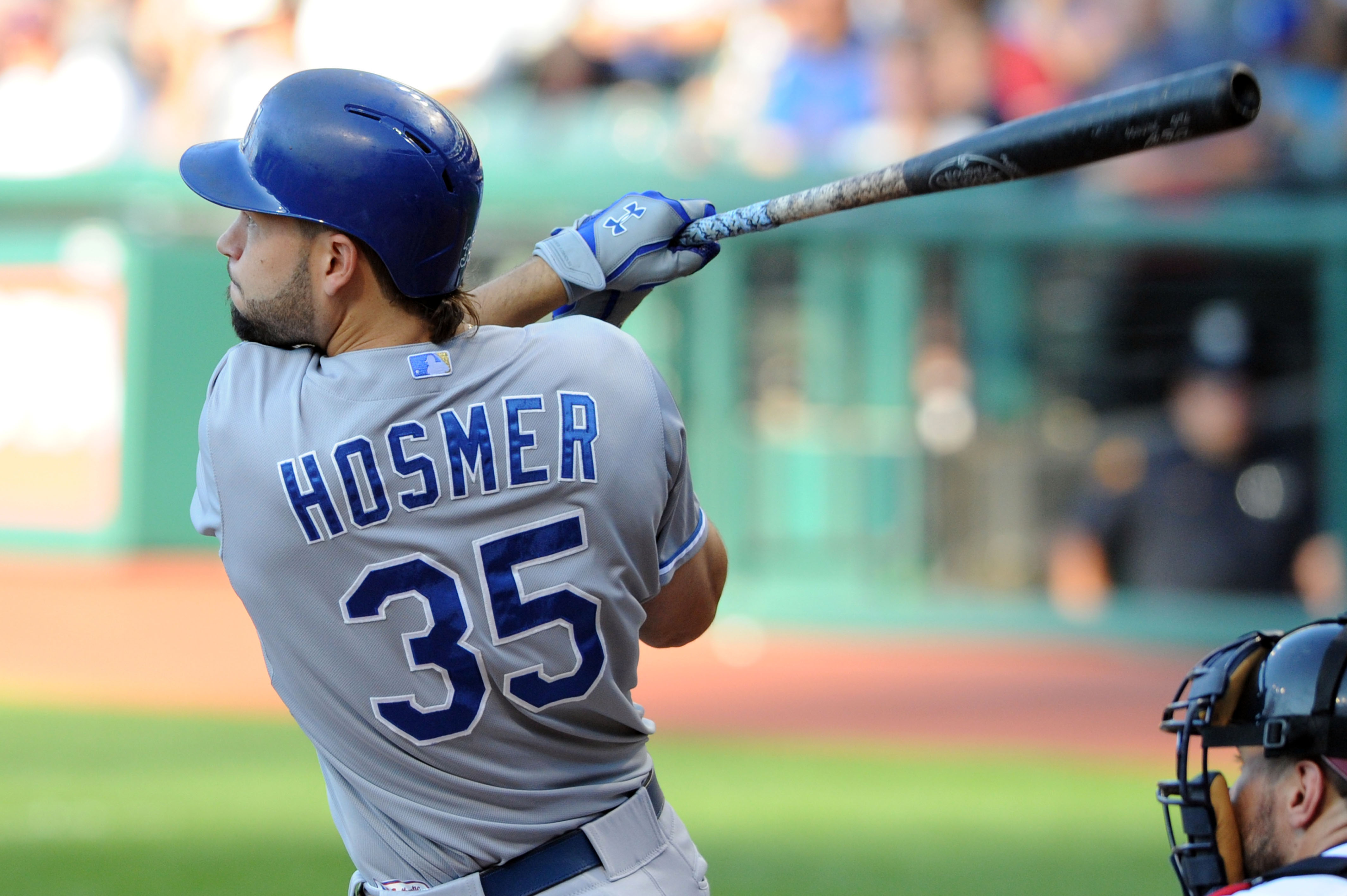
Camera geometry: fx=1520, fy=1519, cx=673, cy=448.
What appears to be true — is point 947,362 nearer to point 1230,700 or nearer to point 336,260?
point 1230,700

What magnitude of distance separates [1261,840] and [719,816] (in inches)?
155

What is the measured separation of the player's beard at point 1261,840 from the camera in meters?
1.73

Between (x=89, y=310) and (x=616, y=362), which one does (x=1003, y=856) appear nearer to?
(x=616, y=362)

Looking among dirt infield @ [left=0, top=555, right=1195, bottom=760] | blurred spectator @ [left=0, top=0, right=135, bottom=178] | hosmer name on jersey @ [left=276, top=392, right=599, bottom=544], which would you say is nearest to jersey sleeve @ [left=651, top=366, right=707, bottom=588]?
hosmer name on jersey @ [left=276, top=392, right=599, bottom=544]

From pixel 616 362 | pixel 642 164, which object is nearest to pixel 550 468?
pixel 616 362

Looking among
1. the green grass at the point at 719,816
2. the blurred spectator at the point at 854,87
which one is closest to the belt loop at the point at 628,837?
→ the green grass at the point at 719,816

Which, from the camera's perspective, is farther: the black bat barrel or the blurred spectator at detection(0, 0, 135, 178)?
the blurred spectator at detection(0, 0, 135, 178)

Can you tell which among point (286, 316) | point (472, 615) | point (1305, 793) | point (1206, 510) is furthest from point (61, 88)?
point (1305, 793)

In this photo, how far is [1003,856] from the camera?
511 centimetres

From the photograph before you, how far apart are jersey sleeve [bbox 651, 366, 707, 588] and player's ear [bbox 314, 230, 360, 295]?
15.1 inches

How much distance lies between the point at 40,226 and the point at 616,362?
36.3ft

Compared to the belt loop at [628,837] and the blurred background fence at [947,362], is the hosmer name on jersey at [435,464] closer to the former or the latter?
the belt loop at [628,837]

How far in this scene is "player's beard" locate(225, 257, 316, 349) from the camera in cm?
185

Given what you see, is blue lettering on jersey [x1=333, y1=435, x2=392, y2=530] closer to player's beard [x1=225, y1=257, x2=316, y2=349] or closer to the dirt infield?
player's beard [x1=225, y1=257, x2=316, y2=349]
